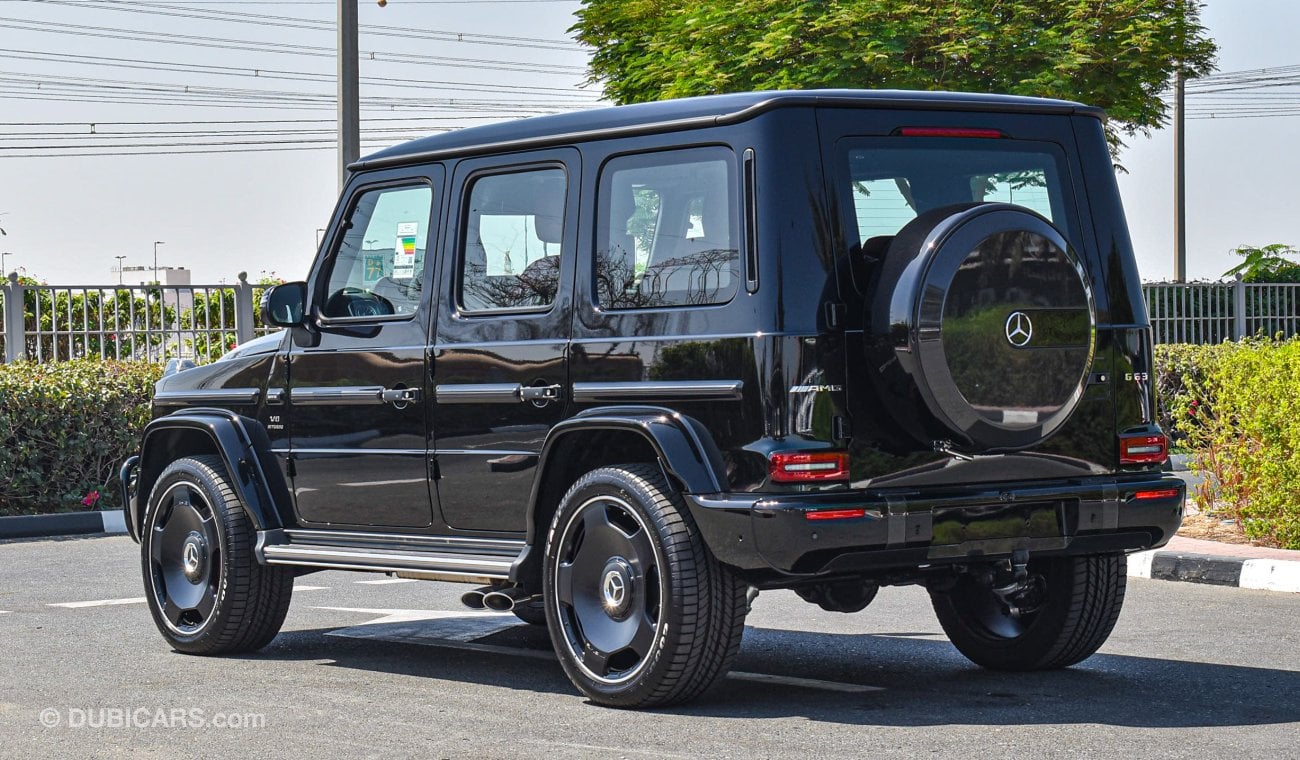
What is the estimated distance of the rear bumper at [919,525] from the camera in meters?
5.98

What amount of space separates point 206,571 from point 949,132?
370 cm

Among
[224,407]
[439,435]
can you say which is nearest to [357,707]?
[439,435]

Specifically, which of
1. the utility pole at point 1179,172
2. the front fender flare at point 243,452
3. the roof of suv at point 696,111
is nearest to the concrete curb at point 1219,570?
the roof of suv at point 696,111

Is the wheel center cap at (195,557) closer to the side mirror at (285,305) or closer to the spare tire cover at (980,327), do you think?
the side mirror at (285,305)

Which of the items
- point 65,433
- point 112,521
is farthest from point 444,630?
point 65,433

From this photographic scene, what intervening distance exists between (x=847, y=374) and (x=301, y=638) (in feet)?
12.0

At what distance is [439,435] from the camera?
7254 millimetres

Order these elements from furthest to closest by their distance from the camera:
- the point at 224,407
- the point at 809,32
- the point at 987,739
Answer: the point at 809,32 → the point at 224,407 → the point at 987,739

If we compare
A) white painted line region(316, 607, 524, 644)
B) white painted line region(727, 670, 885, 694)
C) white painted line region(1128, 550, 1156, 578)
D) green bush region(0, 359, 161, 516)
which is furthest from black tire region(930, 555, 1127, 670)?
green bush region(0, 359, 161, 516)

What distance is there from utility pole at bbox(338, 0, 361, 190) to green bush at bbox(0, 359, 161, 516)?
2.58m

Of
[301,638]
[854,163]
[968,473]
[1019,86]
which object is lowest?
[301,638]

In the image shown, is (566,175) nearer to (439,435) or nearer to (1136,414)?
(439,435)

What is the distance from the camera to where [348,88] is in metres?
16.4

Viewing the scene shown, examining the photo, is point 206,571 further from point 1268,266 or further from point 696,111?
point 1268,266
